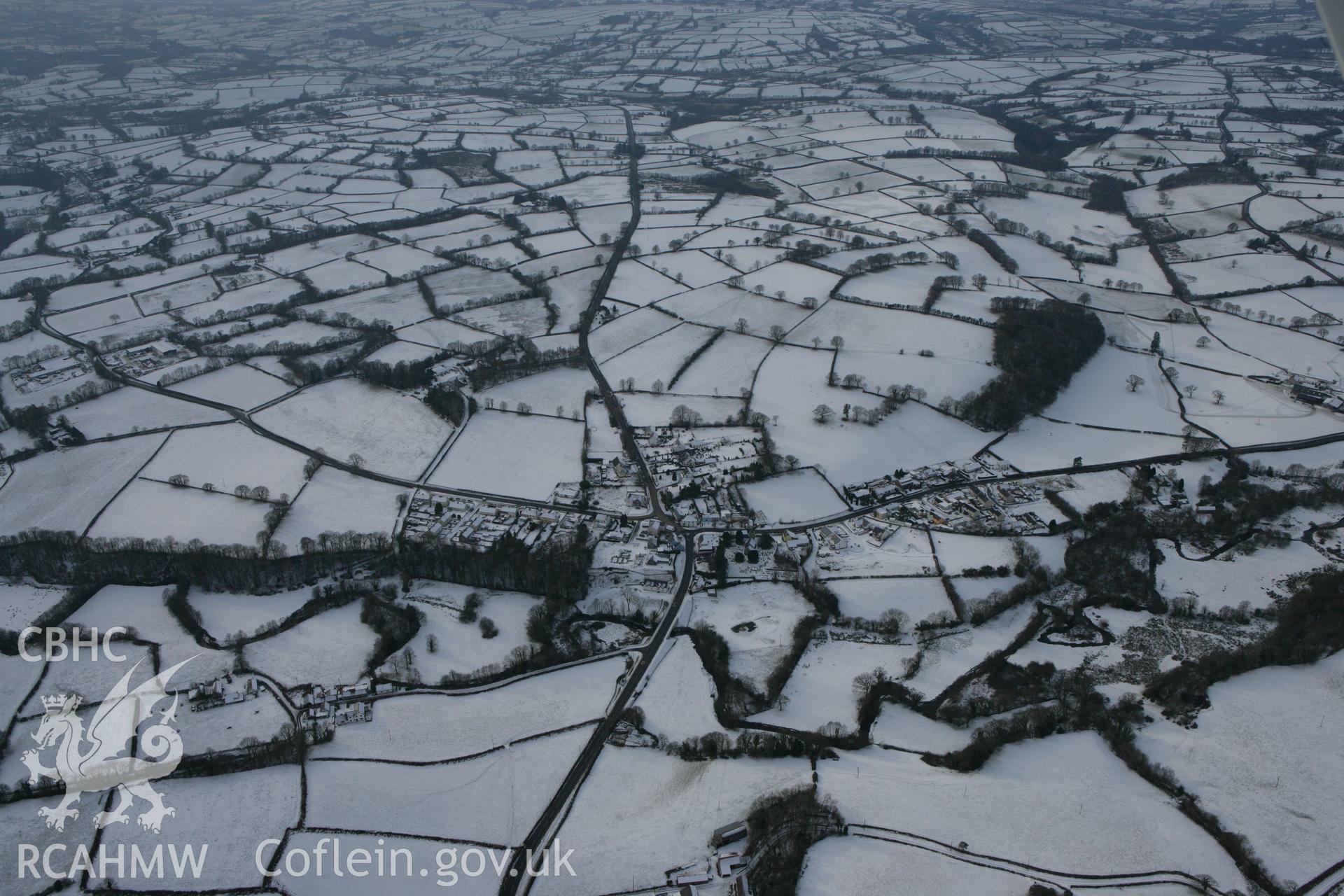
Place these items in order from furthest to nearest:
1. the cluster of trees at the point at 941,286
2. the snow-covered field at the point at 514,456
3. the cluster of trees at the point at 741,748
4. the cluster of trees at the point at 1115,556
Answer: the cluster of trees at the point at 941,286, the snow-covered field at the point at 514,456, the cluster of trees at the point at 1115,556, the cluster of trees at the point at 741,748

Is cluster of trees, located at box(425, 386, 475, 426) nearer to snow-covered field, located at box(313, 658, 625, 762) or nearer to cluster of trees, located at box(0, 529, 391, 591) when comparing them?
cluster of trees, located at box(0, 529, 391, 591)

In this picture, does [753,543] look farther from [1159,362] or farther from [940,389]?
[1159,362]

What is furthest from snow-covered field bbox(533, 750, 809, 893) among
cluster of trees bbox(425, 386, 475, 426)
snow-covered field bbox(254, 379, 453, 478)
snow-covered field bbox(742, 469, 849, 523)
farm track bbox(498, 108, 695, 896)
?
cluster of trees bbox(425, 386, 475, 426)

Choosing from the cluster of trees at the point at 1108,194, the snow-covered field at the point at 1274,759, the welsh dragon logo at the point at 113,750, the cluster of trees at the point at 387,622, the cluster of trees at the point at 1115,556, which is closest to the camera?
the snow-covered field at the point at 1274,759

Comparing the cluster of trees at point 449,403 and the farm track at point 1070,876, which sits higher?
the cluster of trees at point 449,403

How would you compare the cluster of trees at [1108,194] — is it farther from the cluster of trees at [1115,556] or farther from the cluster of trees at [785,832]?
the cluster of trees at [785,832]

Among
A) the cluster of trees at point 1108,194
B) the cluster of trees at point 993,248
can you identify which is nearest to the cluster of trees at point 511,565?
the cluster of trees at point 993,248

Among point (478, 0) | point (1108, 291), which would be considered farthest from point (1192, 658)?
point (478, 0)

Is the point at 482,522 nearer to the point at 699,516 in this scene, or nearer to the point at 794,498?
the point at 699,516
